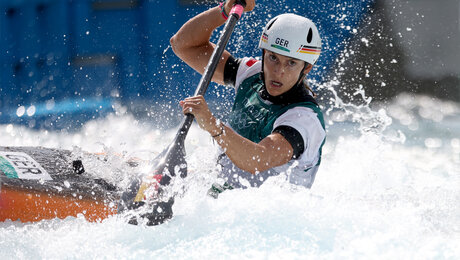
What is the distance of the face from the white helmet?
3 centimetres

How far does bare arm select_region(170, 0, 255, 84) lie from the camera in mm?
3270

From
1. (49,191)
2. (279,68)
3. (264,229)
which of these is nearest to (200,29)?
(279,68)

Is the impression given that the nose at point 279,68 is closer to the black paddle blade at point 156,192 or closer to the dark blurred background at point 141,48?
the black paddle blade at point 156,192

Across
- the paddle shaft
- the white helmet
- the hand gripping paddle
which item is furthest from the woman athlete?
the hand gripping paddle

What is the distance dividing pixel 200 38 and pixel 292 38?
70 cm

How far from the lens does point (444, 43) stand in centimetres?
659

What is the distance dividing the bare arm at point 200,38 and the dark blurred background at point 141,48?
2.79 meters

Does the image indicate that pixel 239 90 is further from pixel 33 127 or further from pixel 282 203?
pixel 33 127

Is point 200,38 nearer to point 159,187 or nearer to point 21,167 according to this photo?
point 159,187

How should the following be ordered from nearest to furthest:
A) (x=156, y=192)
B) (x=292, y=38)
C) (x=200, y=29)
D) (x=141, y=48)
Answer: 1. (x=156, y=192)
2. (x=292, y=38)
3. (x=200, y=29)
4. (x=141, y=48)

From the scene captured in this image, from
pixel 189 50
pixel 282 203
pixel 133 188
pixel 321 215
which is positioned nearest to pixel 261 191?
pixel 282 203

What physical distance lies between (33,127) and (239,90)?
4.27 m

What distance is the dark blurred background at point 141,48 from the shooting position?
6.28 m

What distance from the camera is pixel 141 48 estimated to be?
6.37 metres
